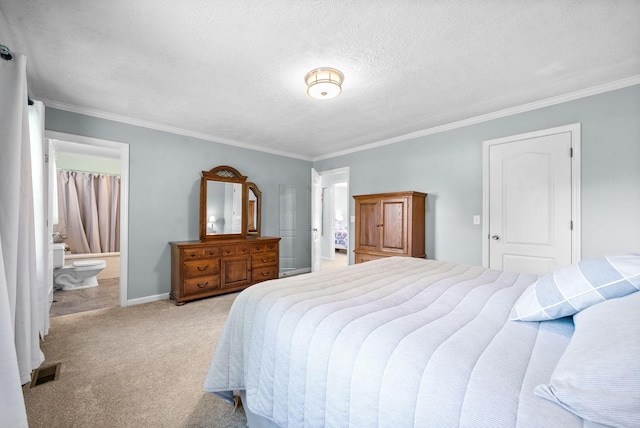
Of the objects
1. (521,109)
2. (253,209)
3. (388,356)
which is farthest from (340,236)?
(388,356)

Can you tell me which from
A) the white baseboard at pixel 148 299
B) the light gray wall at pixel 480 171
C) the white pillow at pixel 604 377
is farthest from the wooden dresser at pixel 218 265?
the white pillow at pixel 604 377

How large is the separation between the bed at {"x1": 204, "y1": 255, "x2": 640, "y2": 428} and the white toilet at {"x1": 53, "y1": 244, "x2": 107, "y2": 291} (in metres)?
4.09

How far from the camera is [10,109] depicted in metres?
1.45

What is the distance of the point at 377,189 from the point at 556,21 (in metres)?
2.91

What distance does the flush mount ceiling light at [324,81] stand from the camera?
2285 millimetres

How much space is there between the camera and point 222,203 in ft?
13.8

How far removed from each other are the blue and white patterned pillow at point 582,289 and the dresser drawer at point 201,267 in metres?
3.41

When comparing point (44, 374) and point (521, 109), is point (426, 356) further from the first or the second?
point (521, 109)

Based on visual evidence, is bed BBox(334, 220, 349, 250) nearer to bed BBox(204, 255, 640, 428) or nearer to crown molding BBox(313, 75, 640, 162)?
crown molding BBox(313, 75, 640, 162)

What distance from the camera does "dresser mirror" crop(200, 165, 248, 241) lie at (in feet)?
13.2

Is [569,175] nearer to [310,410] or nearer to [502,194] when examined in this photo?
[502,194]

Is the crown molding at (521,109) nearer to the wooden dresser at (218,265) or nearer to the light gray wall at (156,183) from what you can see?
the wooden dresser at (218,265)

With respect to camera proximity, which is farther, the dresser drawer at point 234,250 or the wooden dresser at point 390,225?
the dresser drawer at point 234,250

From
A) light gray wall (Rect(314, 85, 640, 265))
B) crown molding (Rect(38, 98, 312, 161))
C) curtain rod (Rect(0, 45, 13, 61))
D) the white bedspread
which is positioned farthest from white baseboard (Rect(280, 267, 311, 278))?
curtain rod (Rect(0, 45, 13, 61))
